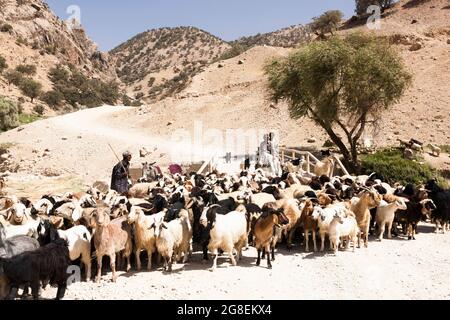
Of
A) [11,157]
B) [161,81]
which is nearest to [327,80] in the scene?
[11,157]

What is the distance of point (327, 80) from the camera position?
20438mm

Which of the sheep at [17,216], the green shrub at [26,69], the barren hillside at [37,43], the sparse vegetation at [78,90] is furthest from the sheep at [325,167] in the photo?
the green shrub at [26,69]

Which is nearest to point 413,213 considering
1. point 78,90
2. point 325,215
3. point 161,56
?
point 325,215

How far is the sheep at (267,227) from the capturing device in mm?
8078

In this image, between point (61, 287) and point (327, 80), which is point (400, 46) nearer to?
point (327, 80)

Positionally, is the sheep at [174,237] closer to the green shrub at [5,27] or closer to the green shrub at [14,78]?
the green shrub at [14,78]

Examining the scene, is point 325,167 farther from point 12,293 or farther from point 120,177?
point 12,293

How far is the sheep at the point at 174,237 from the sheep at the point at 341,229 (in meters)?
2.79

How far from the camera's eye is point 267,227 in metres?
8.16

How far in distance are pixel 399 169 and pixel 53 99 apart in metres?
44.3

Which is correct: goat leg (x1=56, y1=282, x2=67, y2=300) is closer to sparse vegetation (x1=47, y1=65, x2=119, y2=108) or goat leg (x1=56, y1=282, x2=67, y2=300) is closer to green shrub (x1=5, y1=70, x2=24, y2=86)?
sparse vegetation (x1=47, y1=65, x2=119, y2=108)

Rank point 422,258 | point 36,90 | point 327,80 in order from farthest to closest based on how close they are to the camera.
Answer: point 36,90 < point 327,80 < point 422,258
